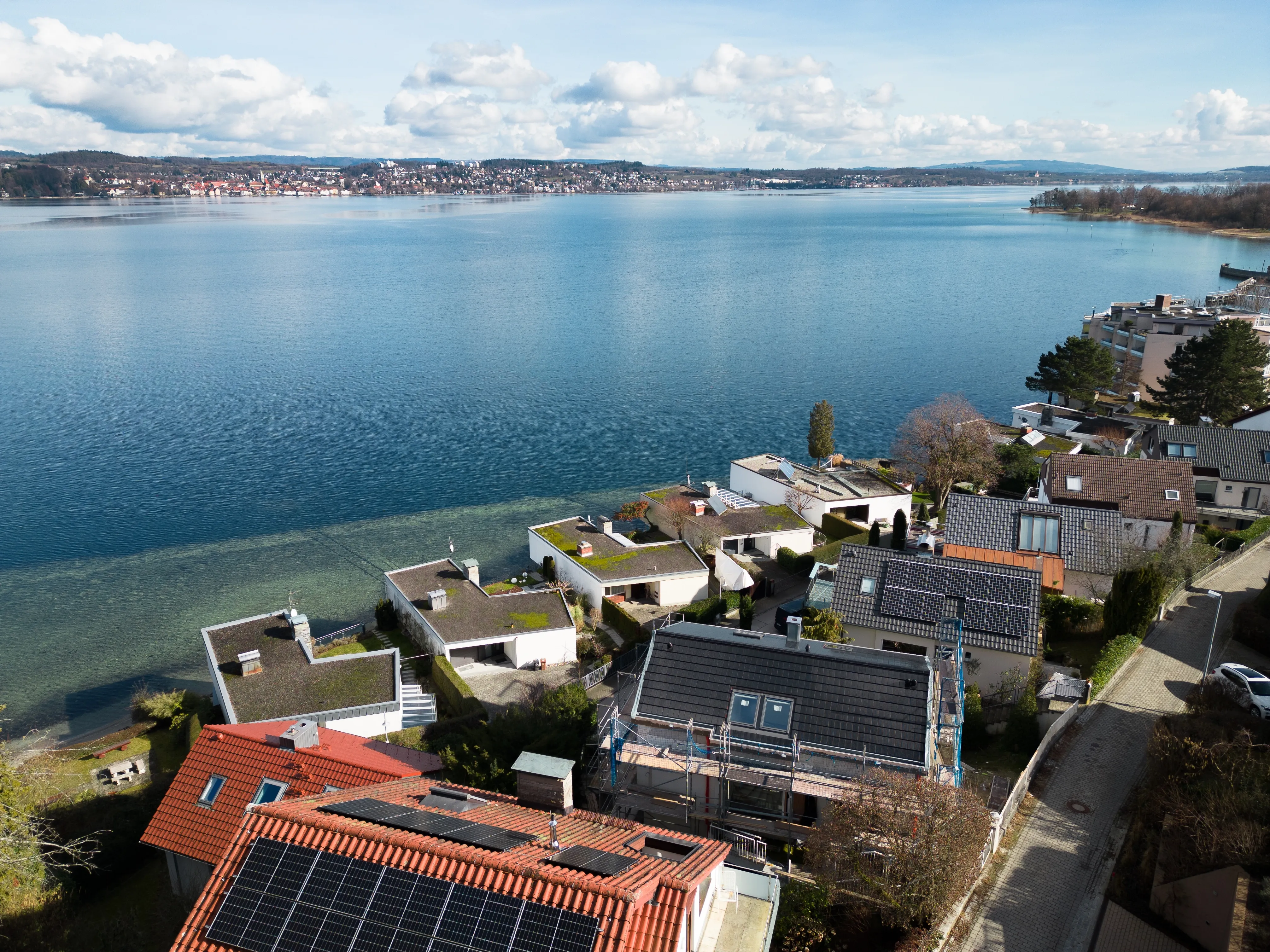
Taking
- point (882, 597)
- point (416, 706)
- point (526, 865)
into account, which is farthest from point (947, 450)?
point (526, 865)

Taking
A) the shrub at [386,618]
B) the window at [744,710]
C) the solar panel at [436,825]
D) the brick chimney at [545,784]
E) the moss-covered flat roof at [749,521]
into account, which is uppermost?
the solar panel at [436,825]

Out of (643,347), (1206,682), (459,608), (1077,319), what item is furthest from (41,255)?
(1206,682)

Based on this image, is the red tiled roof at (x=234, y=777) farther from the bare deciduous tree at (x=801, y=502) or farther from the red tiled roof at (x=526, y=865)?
the bare deciduous tree at (x=801, y=502)

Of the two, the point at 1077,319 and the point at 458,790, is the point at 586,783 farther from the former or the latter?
the point at 1077,319

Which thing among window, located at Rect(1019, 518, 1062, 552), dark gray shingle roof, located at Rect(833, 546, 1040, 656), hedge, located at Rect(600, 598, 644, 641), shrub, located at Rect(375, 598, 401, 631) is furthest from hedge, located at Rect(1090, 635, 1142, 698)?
shrub, located at Rect(375, 598, 401, 631)

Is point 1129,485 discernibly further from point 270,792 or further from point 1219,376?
point 270,792

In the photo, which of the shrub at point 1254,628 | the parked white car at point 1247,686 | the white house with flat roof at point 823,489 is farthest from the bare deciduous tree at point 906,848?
the white house with flat roof at point 823,489

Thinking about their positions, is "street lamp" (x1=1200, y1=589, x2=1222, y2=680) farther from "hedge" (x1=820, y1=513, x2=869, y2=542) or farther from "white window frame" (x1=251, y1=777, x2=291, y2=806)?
"white window frame" (x1=251, y1=777, x2=291, y2=806)
